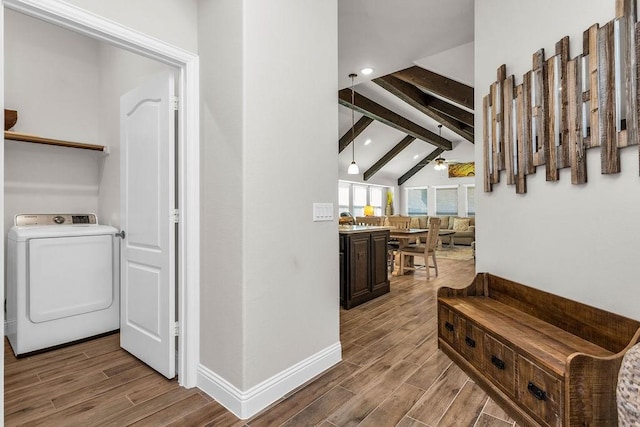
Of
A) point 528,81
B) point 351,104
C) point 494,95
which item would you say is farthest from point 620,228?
point 351,104

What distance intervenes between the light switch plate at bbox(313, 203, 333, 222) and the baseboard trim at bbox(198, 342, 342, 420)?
91 centimetres

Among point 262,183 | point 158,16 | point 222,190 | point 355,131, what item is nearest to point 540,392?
point 262,183

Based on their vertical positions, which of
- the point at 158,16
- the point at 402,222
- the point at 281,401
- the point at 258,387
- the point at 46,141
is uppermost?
the point at 158,16

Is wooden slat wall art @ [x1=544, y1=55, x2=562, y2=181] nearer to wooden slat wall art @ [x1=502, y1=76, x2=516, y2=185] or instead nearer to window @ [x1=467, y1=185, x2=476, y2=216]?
wooden slat wall art @ [x1=502, y1=76, x2=516, y2=185]

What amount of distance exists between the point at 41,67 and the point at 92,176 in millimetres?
1063

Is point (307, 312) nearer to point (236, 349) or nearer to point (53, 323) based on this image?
point (236, 349)

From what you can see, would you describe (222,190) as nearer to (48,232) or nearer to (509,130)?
(48,232)

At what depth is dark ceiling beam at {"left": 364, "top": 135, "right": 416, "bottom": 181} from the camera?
10.3m

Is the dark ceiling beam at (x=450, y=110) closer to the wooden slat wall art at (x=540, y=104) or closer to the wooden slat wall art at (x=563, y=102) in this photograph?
the wooden slat wall art at (x=540, y=104)

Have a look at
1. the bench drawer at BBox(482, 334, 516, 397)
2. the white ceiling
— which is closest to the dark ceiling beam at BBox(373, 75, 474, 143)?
the white ceiling

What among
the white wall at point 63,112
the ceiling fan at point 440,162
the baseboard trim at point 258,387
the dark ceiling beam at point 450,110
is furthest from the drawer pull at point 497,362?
the ceiling fan at point 440,162

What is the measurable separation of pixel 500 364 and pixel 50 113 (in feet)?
13.7

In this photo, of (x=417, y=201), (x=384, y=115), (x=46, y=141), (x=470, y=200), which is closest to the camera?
(x=46, y=141)

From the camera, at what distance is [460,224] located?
10336 mm
